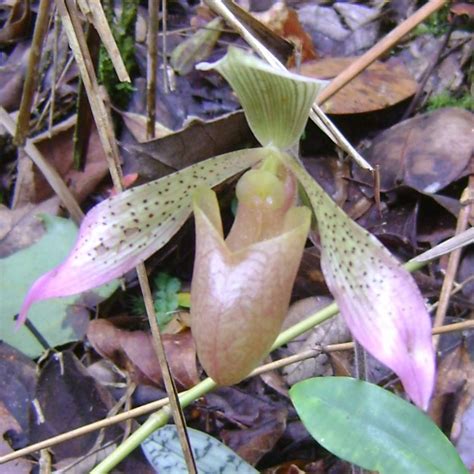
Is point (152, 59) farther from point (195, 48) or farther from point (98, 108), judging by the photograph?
point (195, 48)

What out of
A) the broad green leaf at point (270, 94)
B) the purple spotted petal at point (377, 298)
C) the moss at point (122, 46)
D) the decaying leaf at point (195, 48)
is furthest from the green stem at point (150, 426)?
the decaying leaf at point (195, 48)

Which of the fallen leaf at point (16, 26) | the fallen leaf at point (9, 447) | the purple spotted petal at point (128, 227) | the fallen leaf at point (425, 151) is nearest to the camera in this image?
the purple spotted petal at point (128, 227)

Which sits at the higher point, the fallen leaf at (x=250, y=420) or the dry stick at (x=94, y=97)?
the dry stick at (x=94, y=97)

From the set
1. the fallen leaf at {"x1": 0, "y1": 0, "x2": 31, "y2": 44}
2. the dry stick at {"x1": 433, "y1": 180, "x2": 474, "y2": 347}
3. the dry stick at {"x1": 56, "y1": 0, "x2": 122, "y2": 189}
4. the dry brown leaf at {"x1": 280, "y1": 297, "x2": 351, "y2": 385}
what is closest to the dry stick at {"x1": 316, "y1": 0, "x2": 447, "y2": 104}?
the dry stick at {"x1": 433, "y1": 180, "x2": 474, "y2": 347}

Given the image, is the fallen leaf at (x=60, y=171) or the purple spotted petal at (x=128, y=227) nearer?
the purple spotted petal at (x=128, y=227)

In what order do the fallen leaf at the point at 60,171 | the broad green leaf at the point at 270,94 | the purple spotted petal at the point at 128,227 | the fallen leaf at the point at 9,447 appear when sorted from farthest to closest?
the fallen leaf at the point at 60,171
the fallen leaf at the point at 9,447
the purple spotted petal at the point at 128,227
the broad green leaf at the point at 270,94

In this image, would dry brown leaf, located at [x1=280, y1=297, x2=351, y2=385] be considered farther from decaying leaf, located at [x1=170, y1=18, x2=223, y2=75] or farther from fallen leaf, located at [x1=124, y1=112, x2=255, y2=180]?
decaying leaf, located at [x1=170, y1=18, x2=223, y2=75]

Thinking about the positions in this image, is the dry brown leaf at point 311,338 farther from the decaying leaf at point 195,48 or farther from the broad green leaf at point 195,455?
the decaying leaf at point 195,48
